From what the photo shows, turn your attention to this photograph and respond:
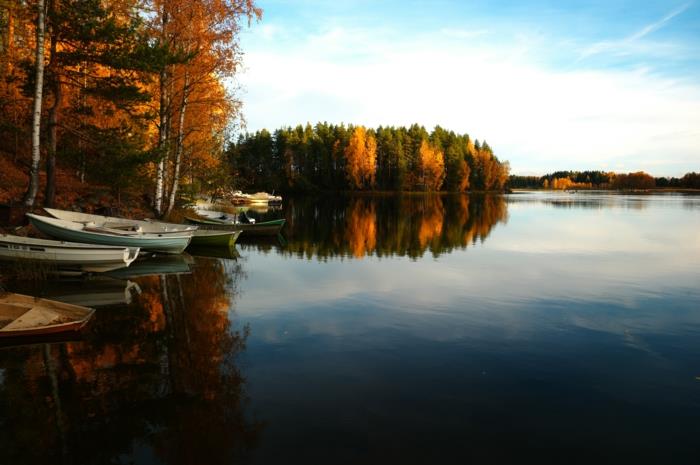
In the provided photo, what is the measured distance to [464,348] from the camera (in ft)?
33.8

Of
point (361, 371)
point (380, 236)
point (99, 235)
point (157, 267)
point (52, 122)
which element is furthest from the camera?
point (380, 236)

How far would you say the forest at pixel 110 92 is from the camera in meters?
18.0

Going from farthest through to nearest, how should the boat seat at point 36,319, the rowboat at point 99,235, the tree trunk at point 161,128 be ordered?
1. the tree trunk at point 161,128
2. the rowboat at point 99,235
3. the boat seat at point 36,319

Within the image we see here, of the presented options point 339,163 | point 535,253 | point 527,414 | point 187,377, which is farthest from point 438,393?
point 339,163

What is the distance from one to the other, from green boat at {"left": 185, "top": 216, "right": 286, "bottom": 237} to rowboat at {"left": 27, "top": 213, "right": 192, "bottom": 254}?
6367 mm

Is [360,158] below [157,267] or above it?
above

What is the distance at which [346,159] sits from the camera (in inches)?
4508

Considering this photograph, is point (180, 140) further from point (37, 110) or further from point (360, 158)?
point (360, 158)

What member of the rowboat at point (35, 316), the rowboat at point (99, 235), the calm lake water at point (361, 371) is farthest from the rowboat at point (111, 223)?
the rowboat at point (35, 316)

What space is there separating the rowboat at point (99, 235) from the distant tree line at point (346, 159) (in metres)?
89.2

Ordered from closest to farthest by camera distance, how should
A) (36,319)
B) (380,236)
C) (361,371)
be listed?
(361,371), (36,319), (380,236)

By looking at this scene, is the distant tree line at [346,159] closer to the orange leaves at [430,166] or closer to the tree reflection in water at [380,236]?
the orange leaves at [430,166]

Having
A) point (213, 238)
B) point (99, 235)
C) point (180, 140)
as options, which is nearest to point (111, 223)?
point (99, 235)

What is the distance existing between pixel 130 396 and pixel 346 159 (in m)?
109
